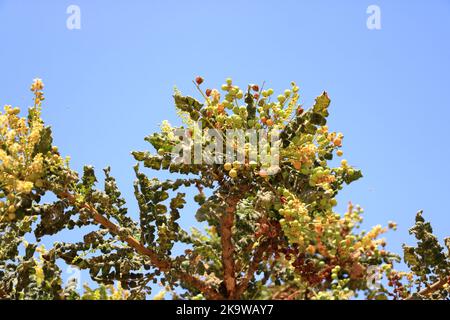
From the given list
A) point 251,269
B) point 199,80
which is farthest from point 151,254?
point 199,80

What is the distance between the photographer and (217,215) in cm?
518

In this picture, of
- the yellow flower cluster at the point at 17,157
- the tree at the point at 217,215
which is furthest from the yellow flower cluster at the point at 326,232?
the yellow flower cluster at the point at 17,157

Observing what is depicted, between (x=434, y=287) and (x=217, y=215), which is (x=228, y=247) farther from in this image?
(x=434, y=287)

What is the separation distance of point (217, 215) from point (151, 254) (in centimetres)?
73

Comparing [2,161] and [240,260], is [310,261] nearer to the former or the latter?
[240,260]

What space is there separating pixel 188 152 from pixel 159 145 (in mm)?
389

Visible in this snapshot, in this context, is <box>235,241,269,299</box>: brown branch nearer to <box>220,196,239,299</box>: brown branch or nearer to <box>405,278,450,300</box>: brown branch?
<box>220,196,239,299</box>: brown branch

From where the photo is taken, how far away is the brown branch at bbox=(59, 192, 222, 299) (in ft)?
17.5

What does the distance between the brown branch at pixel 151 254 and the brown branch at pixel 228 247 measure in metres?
0.13

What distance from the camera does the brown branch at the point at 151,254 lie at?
17.5ft

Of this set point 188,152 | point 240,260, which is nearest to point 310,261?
point 240,260

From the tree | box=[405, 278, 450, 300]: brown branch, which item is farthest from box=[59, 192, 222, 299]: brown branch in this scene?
box=[405, 278, 450, 300]: brown branch
